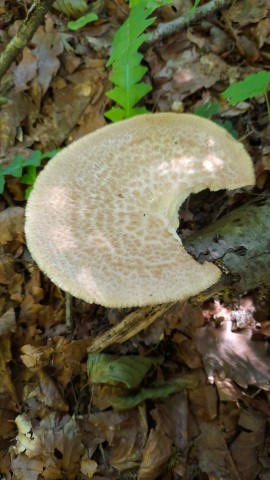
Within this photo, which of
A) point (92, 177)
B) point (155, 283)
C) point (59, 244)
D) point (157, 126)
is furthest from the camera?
point (157, 126)

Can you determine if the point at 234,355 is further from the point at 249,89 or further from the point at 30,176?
the point at 30,176

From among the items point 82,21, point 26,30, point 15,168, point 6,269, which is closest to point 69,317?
point 6,269

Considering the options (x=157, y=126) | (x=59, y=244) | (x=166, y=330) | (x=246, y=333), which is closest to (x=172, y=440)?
(x=166, y=330)

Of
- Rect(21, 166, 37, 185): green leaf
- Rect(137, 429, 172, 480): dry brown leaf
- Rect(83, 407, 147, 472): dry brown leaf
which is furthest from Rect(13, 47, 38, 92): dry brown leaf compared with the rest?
Rect(137, 429, 172, 480): dry brown leaf

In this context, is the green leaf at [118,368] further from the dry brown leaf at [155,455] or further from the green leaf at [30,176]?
the green leaf at [30,176]

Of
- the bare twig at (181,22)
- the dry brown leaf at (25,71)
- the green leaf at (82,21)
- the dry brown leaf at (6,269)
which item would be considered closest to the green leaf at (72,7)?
the green leaf at (82,21)

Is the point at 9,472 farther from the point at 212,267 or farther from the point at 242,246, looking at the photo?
the point at 242,246
